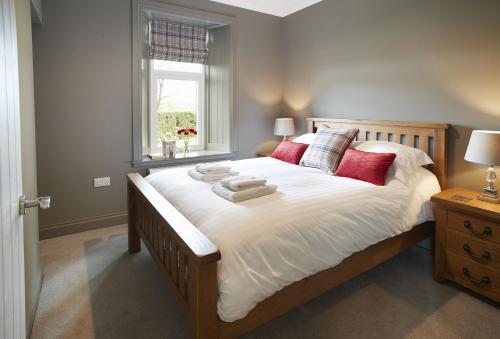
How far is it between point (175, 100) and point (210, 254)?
10.3 feet

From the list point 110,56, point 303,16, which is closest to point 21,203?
point 110,56

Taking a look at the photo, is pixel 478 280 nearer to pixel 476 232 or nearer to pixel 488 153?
pixel 476 232

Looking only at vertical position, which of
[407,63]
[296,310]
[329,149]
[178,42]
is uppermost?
[178,42]

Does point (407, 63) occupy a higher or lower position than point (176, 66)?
lower

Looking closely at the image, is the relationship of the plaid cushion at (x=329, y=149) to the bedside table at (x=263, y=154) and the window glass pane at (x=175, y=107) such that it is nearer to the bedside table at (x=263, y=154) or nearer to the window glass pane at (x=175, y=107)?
the bedside table at (x=263, y=154)

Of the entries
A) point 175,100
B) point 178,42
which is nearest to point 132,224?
point 175,100

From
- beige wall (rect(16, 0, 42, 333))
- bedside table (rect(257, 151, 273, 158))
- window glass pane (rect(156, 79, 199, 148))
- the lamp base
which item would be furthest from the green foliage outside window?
the lamp base

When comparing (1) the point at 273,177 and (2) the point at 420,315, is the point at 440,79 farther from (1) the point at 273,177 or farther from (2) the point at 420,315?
(2) the point at 420,315

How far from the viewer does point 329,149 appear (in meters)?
3.06

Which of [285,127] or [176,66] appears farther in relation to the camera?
[285,127]

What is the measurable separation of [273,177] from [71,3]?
254 cm

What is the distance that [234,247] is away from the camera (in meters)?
1.53

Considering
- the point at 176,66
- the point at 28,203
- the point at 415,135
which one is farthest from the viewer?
the point at 176,66

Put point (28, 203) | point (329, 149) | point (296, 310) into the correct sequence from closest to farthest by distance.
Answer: point (28, 203)
point (296, 310)
point (329, 149)
